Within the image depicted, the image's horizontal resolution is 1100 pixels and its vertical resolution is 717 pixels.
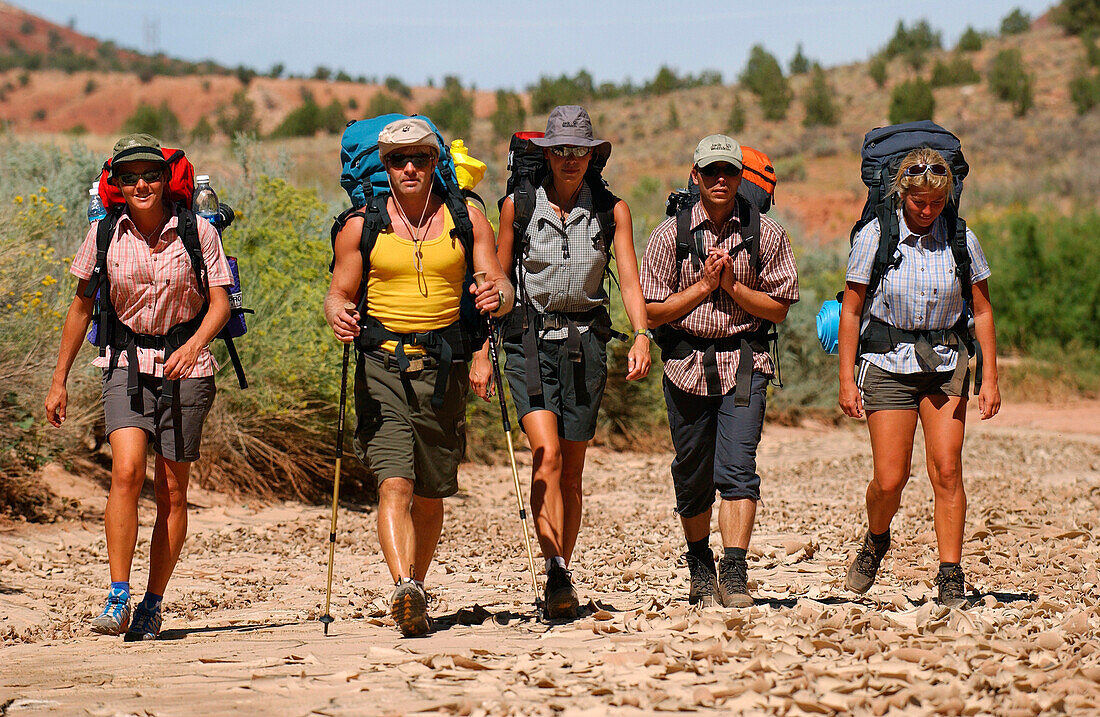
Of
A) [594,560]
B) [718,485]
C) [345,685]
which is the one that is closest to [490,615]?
[718,485]

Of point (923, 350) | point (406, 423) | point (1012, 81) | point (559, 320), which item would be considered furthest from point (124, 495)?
point (1012, 81)

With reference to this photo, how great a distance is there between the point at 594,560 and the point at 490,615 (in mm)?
2128

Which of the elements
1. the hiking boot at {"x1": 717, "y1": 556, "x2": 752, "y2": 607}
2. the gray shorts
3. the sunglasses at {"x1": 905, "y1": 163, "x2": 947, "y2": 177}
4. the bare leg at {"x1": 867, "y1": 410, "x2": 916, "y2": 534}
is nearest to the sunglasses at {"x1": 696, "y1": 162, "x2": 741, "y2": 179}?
the sunglasses at {"x1": 905, "y1": 163, "x2": 947, "y2": 177}

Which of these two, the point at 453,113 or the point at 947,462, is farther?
the point at 453,113

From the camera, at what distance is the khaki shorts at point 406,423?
5004 millimetres

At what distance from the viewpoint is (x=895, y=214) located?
17.7ft

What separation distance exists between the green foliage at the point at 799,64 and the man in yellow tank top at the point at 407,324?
2204 inches

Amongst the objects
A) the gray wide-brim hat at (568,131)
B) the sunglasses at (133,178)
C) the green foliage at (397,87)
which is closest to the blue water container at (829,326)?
the gray wide-brim hat at (568,131)

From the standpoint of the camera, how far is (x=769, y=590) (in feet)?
20.5

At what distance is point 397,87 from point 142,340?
69.9 m

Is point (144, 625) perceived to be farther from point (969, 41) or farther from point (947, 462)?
point (969, 41)

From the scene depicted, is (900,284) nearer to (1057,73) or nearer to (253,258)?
(253,258)

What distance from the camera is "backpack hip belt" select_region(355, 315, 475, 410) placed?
4973 mm

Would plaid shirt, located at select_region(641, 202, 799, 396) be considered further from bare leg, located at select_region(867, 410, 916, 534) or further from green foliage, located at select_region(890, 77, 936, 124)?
green foliage, located at select_region(890, 77, 936, 124)
